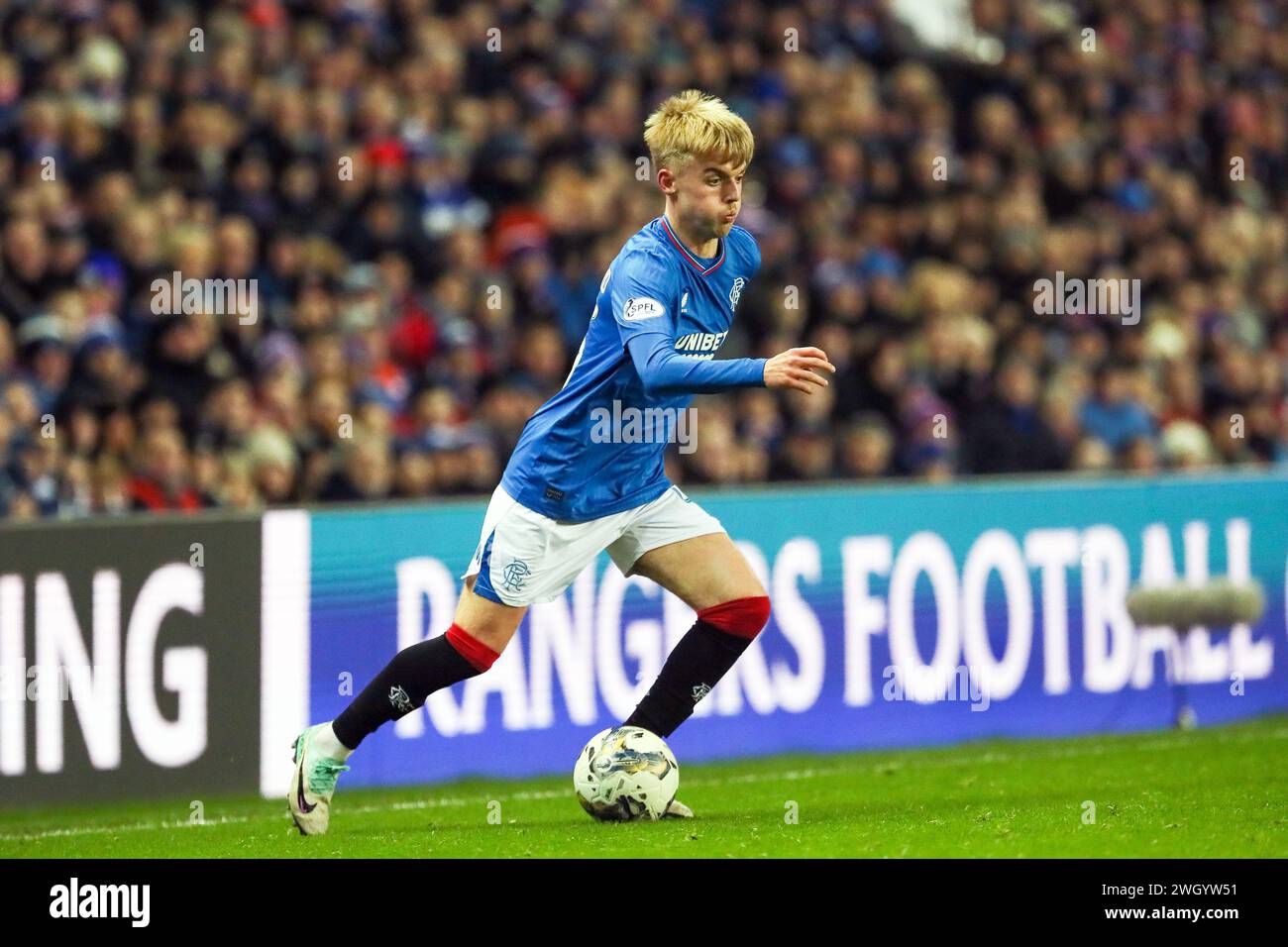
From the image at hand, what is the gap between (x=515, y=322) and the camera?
35.6 ft

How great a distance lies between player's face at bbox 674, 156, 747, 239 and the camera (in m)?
5.80

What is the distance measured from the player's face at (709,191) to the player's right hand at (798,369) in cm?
67

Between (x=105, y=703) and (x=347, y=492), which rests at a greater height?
(x=347, y=492)

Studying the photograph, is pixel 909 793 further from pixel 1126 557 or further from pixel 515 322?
pixel 515 322

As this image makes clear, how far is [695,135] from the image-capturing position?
575 centimetres

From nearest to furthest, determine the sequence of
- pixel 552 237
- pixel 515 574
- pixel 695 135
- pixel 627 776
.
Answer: pixel 695 135 → pixel 515 574 → pixel 627 776 → pixel 552 237

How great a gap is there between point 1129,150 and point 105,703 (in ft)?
31.6

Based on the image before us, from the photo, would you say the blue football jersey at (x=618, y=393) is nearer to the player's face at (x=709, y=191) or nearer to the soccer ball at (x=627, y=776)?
the player's face at (x=709, y=191)

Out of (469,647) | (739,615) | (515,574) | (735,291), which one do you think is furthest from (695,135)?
(469,647)

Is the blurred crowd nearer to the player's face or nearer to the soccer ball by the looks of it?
the soccer ball

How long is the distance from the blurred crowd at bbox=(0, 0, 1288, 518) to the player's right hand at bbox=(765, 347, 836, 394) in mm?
4128

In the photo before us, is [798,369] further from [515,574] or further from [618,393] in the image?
[515,574]

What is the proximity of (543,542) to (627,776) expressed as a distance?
78cm

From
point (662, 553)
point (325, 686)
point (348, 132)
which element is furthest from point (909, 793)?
point (348, 132)
